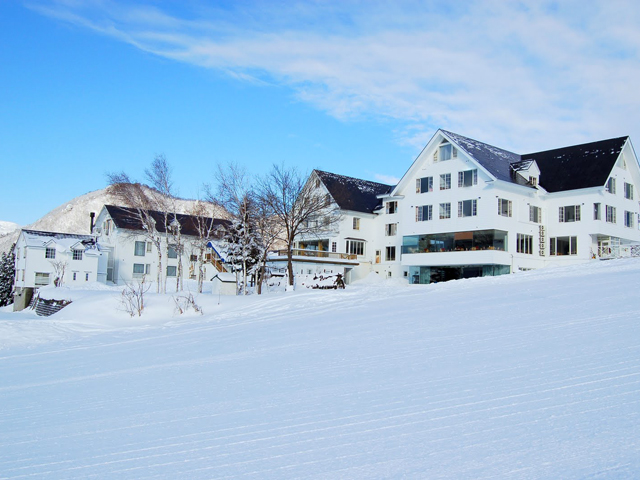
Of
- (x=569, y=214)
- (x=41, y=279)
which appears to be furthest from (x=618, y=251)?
(x=41, y=279)

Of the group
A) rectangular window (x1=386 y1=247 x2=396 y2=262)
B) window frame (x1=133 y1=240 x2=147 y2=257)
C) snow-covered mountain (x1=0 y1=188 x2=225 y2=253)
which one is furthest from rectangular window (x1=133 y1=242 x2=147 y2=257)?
snow-covered mountain (x1=0 y1=188 x2=225 y2=253)

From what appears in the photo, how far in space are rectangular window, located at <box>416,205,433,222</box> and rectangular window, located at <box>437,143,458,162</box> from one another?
3660 millimetres

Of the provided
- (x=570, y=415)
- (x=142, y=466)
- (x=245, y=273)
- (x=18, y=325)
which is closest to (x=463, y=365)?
(x=570, y=415)

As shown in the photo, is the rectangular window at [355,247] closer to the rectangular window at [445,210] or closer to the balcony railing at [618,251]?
the rectangular window at [445,210]

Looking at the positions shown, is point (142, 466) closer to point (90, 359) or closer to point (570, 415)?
point (570, 415)

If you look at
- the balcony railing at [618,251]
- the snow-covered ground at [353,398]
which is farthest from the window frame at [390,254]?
the snow-covered ground at [353,398]

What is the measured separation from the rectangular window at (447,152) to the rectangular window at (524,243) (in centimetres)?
727

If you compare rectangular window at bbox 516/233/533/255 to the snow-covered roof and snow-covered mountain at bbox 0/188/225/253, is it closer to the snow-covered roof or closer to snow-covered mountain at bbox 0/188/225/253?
the snow-covered roof

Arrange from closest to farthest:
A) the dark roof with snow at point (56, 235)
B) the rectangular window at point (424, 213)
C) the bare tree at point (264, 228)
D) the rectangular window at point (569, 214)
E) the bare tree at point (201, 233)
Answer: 1. the bare tree at point (264, 228)
2. the bare tree at point (201, 233)
3. the rectangular window at point (569, 214)
4. the rectangular window at point (424, 213)
5. the dark roof with snow at point (56, 235)

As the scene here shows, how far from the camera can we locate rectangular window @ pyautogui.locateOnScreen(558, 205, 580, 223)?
37594 mm

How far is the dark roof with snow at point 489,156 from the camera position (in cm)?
3766

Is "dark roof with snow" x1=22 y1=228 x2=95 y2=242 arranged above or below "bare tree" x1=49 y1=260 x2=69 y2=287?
above

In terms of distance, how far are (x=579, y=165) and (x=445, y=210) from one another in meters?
9.79

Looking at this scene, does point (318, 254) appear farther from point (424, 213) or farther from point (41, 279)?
point (41, 279)
